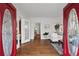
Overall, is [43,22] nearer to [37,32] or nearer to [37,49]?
[37,32]

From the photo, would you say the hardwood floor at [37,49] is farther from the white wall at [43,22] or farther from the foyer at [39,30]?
the white wall at [43,22]

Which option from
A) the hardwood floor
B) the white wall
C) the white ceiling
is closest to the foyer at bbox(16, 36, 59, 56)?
the hardwood floor

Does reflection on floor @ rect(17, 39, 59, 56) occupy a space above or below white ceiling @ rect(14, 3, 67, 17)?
below

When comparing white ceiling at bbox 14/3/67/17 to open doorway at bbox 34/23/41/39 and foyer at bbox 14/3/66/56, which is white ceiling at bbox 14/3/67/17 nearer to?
foyer at bbox 14/3/66/56

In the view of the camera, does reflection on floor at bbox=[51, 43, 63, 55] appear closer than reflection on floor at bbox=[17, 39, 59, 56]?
No

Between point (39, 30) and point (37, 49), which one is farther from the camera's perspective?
point (39, 30)

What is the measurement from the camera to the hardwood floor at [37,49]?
2.21 meters

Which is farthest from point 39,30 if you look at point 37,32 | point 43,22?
point 43,22

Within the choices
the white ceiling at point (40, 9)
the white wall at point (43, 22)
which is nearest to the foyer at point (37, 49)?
the white wall at point (43, 22)

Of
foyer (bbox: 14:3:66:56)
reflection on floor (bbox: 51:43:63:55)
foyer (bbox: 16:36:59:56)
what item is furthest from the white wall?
reflection on floor (bbox: 51:43:63:55)

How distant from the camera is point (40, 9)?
2.23 metres

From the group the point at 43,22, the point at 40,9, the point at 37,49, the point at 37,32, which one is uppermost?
the point at 40,9

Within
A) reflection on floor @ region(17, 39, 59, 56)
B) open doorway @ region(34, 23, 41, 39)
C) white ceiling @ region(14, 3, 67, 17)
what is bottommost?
reflection on floor @ region(17, 39, 59, 56)

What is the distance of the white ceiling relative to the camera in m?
2.14
